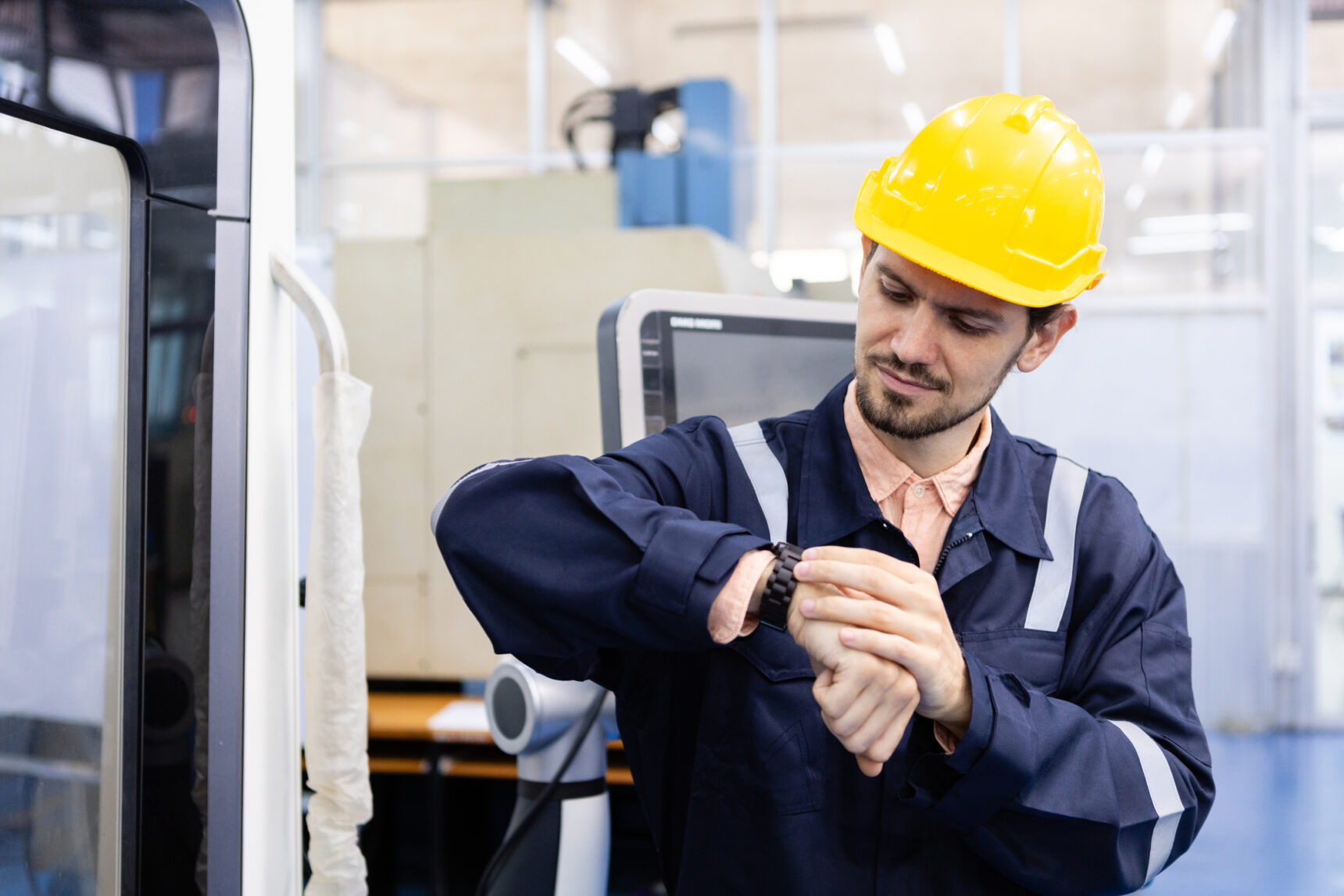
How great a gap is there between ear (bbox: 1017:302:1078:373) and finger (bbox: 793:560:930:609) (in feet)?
1.39

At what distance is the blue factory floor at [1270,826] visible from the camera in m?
3.16

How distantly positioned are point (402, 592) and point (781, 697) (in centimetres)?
209

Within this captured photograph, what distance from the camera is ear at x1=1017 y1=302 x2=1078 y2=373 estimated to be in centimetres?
115

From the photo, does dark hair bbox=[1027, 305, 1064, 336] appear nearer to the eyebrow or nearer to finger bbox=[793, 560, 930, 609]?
the eyebrow

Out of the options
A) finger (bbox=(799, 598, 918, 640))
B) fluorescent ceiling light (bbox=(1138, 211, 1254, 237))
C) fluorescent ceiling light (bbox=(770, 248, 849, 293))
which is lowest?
finger (bbox=(799, 598, 918, 640))

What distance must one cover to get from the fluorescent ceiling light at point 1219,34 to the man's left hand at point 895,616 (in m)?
5.10

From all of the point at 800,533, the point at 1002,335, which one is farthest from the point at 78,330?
the point at 1002,335

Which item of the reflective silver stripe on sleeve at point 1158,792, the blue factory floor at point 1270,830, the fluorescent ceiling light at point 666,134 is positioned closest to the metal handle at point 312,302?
the reflective silver stripe on sleeve at point 1158,792

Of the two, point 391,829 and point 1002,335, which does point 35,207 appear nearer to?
point 1002,335

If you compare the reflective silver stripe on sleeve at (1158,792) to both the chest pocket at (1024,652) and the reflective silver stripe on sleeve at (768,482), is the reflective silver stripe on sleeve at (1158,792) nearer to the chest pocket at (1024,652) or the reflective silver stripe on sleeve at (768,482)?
the chest pocket at (1024,652)

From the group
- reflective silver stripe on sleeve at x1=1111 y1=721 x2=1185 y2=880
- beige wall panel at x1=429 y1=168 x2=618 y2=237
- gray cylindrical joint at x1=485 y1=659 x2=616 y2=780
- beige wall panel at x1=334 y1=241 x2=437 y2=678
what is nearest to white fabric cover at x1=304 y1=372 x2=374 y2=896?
gray cylindrical joint at x1=485 y1=659 x2=616 y2=780

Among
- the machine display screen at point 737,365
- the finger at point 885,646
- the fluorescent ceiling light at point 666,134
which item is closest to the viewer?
the finger at point 885,646

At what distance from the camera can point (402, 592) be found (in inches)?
114

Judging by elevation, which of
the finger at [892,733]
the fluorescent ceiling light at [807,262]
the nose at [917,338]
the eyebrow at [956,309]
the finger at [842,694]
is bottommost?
the finger at [892,733]
